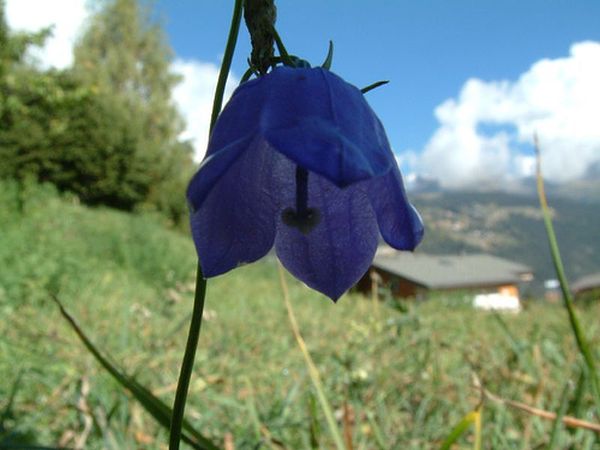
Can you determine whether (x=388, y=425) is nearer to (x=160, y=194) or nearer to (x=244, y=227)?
(x=244, y=227)

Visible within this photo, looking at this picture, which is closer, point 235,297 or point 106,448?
point 106,448

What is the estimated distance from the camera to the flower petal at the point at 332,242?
63 cm

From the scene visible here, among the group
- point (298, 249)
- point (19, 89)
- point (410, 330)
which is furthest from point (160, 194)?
point (298, 249)

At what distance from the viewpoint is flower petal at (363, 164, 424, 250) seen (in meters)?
0.57

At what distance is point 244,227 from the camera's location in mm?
616

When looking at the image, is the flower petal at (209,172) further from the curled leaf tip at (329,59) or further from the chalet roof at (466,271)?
the chalet roof at (466,271)

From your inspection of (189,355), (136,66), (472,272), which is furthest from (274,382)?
(472,272)

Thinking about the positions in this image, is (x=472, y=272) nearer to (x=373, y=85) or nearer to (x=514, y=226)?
(x=373, y=85)

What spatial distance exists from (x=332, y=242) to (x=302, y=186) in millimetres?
67

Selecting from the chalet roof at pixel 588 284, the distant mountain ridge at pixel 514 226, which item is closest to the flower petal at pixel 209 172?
the chalet roof at pixel 588 284

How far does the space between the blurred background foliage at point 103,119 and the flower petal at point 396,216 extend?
1127 cm

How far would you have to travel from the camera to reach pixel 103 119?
1755 cm

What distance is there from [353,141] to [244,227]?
16 cm

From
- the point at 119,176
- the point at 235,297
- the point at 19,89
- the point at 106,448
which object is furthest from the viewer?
the point at 119,176
